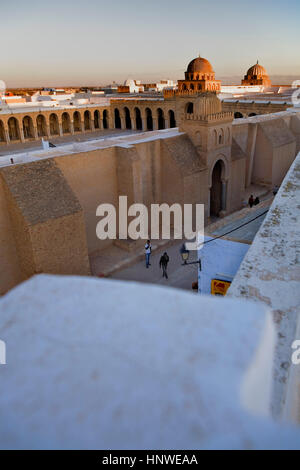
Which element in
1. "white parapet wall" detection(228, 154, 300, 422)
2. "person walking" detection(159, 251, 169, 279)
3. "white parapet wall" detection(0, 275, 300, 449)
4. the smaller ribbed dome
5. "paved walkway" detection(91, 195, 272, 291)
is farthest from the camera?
the smaller ribbed dome

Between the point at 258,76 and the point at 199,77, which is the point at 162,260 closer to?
the point at 199,77

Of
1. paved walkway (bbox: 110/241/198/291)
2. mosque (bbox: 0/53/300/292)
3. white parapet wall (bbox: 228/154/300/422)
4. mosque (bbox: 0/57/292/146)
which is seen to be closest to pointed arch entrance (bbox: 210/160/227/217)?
mosque (bbox: 0/53/300/292)

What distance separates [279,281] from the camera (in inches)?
151

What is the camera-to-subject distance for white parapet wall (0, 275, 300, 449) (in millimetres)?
950

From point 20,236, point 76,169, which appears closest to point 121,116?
point 76,169

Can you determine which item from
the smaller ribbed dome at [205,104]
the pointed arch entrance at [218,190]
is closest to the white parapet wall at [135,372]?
the smaller ribbed dome at [205,104]

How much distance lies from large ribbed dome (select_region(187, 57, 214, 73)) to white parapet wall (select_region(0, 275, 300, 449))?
30677 mm

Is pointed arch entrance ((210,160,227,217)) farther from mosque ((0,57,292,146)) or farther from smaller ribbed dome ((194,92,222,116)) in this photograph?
mosque ((0,57,292,146))

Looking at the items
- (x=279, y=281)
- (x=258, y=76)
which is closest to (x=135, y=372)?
(x=279, y=281)

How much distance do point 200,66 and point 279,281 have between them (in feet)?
94.0

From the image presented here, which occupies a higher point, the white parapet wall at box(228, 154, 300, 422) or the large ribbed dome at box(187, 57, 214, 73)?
the large ribbed dome at box(187, 57, 214, 73)

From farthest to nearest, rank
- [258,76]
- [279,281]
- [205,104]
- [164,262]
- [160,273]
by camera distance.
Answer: [258,76] < [205,104] < [160,273] < [164,262] < [279,281]

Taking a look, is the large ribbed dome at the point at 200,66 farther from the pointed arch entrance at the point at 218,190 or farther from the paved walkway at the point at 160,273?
the paved walkway at the point at 160,273
